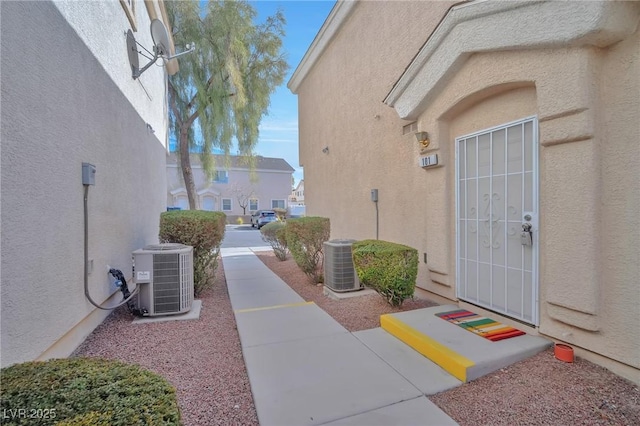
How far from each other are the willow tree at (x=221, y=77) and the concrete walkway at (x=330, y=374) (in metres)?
Result: 10.3

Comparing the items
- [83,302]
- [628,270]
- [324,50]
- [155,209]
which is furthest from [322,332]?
[324,50]

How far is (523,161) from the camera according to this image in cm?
367

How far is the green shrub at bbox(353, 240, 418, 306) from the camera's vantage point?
14.8 feet

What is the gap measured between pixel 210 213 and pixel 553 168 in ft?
17.8

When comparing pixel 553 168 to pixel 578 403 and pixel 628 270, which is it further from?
pixel 578 403

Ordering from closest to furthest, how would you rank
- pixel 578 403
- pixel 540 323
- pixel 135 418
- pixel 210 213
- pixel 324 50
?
pixel 135 418, pixel 578 403, pixel 540 323, pixel 210 213, pixel 324 50

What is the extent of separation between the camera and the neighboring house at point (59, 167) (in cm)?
243

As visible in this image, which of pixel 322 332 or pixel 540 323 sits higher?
pixel 540 323

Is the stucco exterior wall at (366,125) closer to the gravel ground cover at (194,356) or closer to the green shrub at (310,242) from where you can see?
the green shrub at (310,242)

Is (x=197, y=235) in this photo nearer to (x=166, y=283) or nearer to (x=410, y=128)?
(x=166, y=283)

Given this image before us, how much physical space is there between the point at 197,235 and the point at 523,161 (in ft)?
16.8

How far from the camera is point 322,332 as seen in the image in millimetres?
4031

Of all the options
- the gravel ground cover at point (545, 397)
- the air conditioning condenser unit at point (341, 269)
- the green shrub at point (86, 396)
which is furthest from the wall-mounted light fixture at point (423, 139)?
the green shrub at point (86, 396)

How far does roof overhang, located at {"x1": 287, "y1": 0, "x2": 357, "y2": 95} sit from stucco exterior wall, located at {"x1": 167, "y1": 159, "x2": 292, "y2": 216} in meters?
18.2
